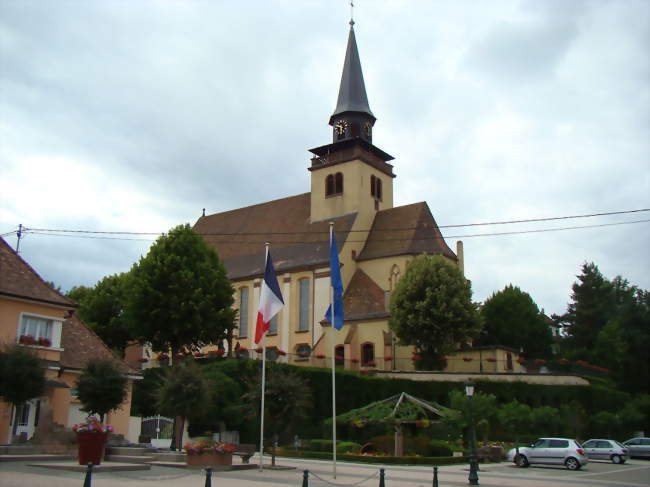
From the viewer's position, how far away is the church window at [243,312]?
61.4 m

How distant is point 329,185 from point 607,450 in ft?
115

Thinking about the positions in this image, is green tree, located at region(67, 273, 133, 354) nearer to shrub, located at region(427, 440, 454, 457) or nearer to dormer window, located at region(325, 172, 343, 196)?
dormer window, located at region(325, 172, 343, 196)

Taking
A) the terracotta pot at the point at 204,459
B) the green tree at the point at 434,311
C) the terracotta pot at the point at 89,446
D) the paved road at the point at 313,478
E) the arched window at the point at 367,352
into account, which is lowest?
the paved road at the point at 313,478

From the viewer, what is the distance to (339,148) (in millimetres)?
63094

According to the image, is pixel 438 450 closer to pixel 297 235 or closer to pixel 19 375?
pixel 19 375

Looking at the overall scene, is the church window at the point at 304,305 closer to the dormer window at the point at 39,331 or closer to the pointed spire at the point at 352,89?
the pointed spire at the point at 352,89

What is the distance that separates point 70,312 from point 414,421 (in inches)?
633

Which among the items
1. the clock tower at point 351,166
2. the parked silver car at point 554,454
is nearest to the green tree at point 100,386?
the parked silver car at point 554,454

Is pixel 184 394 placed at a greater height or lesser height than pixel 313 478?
greater

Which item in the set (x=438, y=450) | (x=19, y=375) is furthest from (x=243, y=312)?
(x=19, y=375)

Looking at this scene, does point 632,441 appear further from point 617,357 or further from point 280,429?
point 280,429

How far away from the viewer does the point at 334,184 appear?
62750 millimetres

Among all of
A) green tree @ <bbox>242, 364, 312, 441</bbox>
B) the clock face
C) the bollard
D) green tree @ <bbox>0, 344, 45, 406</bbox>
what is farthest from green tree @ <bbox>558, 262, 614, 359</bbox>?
the bollard

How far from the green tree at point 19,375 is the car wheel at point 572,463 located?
71.8ft
